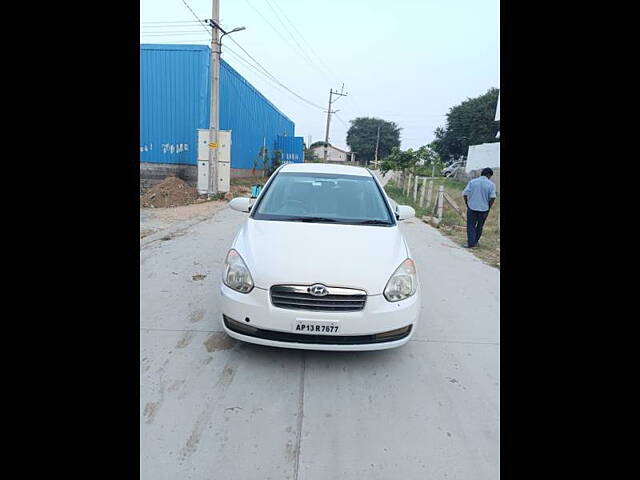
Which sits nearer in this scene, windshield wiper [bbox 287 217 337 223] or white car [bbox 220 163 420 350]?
white car [bbox 220 163 420 350]

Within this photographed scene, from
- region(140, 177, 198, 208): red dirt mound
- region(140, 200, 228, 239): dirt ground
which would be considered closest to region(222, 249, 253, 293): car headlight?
region(140, 200, 228, 239): dirt ground

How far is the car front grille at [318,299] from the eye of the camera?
2596 millimetres

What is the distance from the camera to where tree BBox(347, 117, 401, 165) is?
7656 cm

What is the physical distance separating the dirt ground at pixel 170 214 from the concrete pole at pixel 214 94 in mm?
1152

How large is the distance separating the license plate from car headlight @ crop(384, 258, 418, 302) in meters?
0.44

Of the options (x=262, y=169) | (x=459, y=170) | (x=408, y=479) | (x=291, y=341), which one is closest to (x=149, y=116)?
(x=262, y=169)

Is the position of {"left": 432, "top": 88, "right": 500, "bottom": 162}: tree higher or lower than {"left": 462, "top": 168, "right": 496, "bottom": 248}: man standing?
higher

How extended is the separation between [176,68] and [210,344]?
14.3 m

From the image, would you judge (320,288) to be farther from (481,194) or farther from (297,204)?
(481,194)

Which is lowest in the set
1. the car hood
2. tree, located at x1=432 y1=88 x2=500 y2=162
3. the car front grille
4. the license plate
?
the license plate

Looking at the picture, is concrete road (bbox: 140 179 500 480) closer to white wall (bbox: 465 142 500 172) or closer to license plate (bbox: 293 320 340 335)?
license plate (bbox: 293 320 340 335)

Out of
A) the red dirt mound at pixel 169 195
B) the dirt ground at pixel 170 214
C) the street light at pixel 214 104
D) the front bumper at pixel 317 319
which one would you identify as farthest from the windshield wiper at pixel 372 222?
the street light at pixel 214 104
